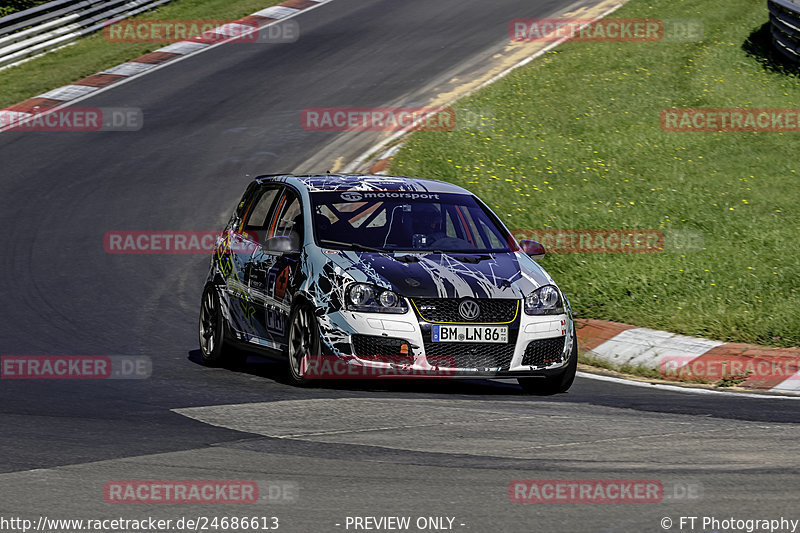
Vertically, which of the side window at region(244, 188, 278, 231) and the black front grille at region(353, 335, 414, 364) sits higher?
the side window at region(244, 188, 278, 231)

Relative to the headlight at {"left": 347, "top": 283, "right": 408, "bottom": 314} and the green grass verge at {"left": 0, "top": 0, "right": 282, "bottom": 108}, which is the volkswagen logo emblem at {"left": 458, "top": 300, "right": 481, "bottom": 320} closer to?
the headlight at {"left": 347, "top": 283, "right": 408, "bottom": 314}

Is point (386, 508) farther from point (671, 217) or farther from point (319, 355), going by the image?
point (671, 217)

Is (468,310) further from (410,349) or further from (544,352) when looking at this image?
(544,352)

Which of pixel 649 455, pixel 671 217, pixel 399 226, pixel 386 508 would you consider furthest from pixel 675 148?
pixel 386 508

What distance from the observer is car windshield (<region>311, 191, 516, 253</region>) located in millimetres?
10117

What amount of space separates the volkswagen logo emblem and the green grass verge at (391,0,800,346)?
3.29 m

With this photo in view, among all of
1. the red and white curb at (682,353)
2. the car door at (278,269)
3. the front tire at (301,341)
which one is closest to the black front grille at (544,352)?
the front tire at (301,341)

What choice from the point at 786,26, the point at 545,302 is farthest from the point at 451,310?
the point at 786,26

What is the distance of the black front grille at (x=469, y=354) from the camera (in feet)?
30.1

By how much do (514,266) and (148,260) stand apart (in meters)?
6.91

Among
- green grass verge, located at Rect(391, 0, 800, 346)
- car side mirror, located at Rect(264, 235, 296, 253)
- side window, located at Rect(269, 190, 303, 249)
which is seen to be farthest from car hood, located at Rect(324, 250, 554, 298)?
green grass verge, located at Rect(391, 0, 800, 346)

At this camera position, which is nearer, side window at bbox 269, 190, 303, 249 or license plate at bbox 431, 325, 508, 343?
license plate at bbox 431, 325, 508, 343

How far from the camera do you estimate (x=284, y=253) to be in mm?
10172

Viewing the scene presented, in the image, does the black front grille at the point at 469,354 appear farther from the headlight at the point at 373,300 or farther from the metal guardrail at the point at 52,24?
the metal guardrail at the point at 52,24
